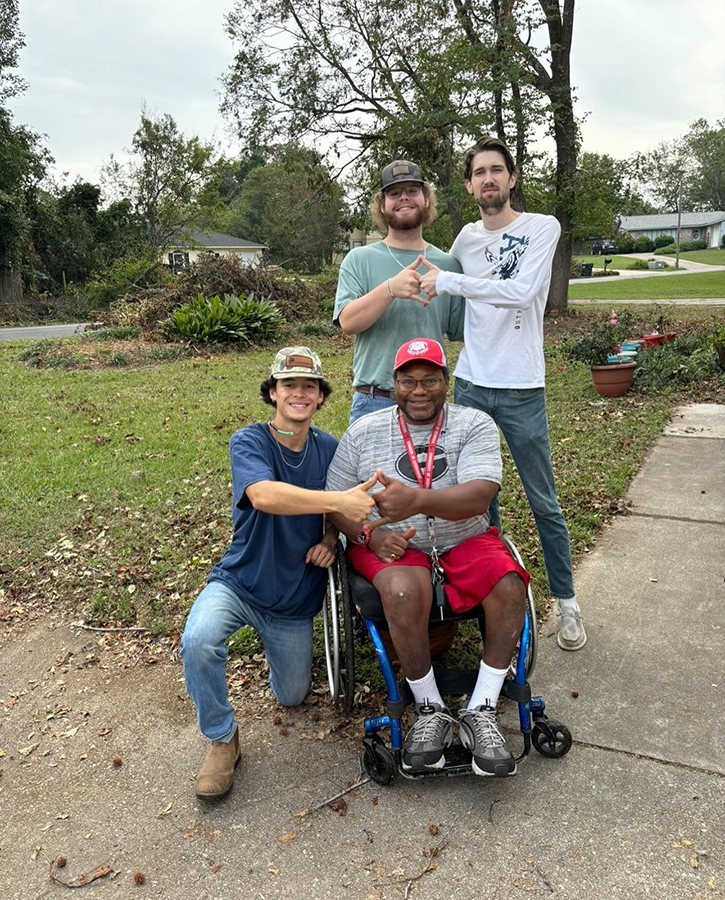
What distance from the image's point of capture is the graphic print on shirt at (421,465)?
2691mm

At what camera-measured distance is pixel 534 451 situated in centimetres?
314

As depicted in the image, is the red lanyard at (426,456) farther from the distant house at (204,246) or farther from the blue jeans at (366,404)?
the distant house at (204,246)

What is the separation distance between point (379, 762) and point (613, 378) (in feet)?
21.7

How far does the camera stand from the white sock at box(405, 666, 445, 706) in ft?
8.09

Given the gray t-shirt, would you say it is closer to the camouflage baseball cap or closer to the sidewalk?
the camouflage baseball cap

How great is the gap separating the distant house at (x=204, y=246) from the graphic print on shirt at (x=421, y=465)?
78.6 ft

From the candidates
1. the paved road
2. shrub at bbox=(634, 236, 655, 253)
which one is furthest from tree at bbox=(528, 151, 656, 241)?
shrub at bbox=(634, 236, 655, 253)

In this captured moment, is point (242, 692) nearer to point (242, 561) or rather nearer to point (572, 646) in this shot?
point (242, 561)

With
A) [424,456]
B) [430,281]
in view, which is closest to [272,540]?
[424,456]

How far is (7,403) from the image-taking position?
8.90 metres

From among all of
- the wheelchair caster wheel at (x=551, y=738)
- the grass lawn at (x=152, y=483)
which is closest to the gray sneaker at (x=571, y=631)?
the grass lawn at (x=152, y=483)

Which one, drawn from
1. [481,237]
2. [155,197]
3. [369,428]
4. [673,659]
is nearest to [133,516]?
[369,428]

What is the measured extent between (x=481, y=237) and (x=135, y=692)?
2508 millimetres

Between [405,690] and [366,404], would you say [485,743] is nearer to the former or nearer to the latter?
[405,690]
